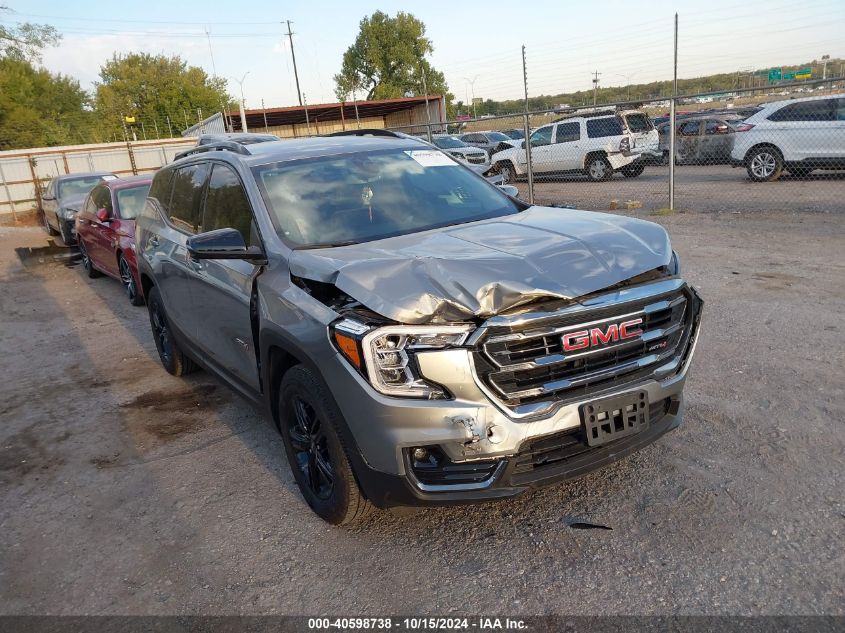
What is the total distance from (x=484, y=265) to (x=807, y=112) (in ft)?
44.0

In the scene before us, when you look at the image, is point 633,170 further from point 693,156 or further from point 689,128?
point 689,128

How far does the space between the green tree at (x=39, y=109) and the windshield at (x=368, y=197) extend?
52485 millimetres

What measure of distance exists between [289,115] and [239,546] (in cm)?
3860

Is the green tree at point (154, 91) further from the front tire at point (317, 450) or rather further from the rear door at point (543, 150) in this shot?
the front tire at point (317, 450)

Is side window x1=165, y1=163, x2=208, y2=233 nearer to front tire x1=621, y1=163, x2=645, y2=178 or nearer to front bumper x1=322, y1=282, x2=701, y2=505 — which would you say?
front bumper x1=322, y1=282, x2=701, y2=505

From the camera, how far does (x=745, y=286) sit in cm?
701

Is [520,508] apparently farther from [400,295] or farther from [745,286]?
[745,286]

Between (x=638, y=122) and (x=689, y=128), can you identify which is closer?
(x=638, y=122)

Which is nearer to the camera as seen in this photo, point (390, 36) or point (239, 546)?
point (239, 546)

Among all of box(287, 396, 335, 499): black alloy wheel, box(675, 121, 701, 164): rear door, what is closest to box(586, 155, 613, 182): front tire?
box(675, 121, 701, 164): rear door

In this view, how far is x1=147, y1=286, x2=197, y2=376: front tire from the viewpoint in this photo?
5.62 metres

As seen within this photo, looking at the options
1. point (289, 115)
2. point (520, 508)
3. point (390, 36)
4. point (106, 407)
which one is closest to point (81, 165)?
point (289, 115)

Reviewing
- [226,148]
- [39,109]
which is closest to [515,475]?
[226,148]

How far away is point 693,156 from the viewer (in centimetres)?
1875
